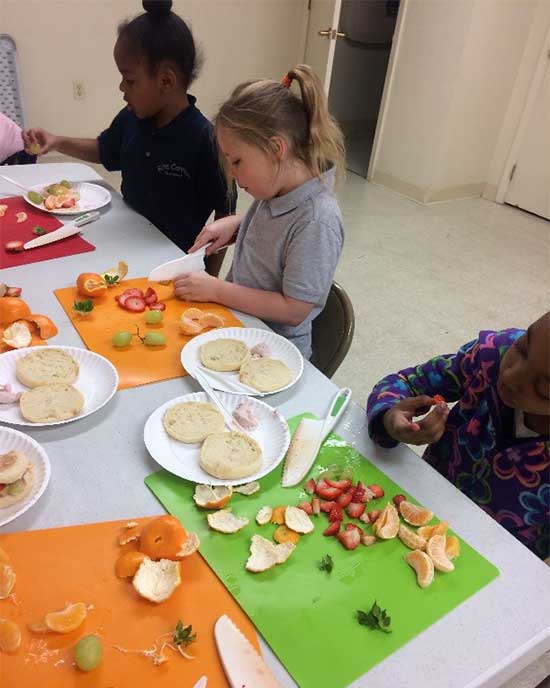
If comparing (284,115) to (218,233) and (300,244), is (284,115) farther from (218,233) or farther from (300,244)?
(218,233)

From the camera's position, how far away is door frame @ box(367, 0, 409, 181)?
3.57 metres

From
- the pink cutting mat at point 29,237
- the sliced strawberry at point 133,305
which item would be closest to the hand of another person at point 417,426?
the sliced strawberry at point 133,305

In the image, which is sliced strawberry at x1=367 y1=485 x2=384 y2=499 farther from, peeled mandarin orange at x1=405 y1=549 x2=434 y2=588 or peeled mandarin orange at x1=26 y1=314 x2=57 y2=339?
peeled mandarin orange at x1=26 y1=314 x2=57 y2=339

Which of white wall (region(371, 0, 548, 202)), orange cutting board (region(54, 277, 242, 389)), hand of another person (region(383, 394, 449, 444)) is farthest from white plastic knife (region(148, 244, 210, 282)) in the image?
white wall (region(371, 0, 548, 202))

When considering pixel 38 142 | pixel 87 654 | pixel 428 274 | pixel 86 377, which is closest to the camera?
pixel 87 654

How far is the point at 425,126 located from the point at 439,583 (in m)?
3.62

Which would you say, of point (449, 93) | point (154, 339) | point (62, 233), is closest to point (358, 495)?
point (154, 339)

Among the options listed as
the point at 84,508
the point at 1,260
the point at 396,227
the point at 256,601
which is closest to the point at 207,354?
the point at 84,508

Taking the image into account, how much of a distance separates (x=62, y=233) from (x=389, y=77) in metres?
3.19

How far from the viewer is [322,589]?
0.64m

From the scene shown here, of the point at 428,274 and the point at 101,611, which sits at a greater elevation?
the point at 101,611

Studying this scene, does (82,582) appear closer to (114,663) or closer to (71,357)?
(114,663)

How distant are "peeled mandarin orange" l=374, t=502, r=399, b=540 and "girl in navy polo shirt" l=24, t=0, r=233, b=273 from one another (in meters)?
1.12

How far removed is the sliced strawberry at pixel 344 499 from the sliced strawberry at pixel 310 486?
38 mm
